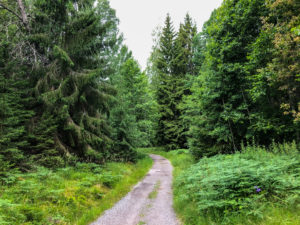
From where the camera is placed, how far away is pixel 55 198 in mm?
4625

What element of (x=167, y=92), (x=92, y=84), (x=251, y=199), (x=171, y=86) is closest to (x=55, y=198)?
(x=251, y=199)

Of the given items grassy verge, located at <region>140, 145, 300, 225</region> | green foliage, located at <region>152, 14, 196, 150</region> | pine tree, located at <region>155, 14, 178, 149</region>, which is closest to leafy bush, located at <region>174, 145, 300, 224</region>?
grassy verge, located at <region>140, 145, 300, 225</region>

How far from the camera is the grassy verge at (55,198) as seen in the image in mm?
3631

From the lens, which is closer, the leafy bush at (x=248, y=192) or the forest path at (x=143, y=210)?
the leafy bush at (x=248, y=192)

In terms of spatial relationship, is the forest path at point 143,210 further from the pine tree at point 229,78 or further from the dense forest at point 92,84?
the pine tree at point 229,78

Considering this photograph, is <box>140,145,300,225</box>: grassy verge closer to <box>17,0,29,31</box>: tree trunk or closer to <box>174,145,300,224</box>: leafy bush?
<box>174,145,300,224</box>: leafy bush

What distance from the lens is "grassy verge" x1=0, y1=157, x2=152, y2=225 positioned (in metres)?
3.63

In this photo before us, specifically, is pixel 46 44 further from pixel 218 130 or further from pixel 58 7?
pixel 218 130

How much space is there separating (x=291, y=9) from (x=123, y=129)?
12.1 meters

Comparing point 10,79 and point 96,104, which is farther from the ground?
point 10,79

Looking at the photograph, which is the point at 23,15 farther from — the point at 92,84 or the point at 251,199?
the point at 251,199

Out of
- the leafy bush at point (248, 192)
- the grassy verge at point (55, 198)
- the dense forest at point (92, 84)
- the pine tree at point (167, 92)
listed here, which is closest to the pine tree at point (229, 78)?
the dense forest at point (92, 84)

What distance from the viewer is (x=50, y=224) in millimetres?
3688

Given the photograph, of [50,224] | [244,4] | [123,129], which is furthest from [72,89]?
[244,4]
